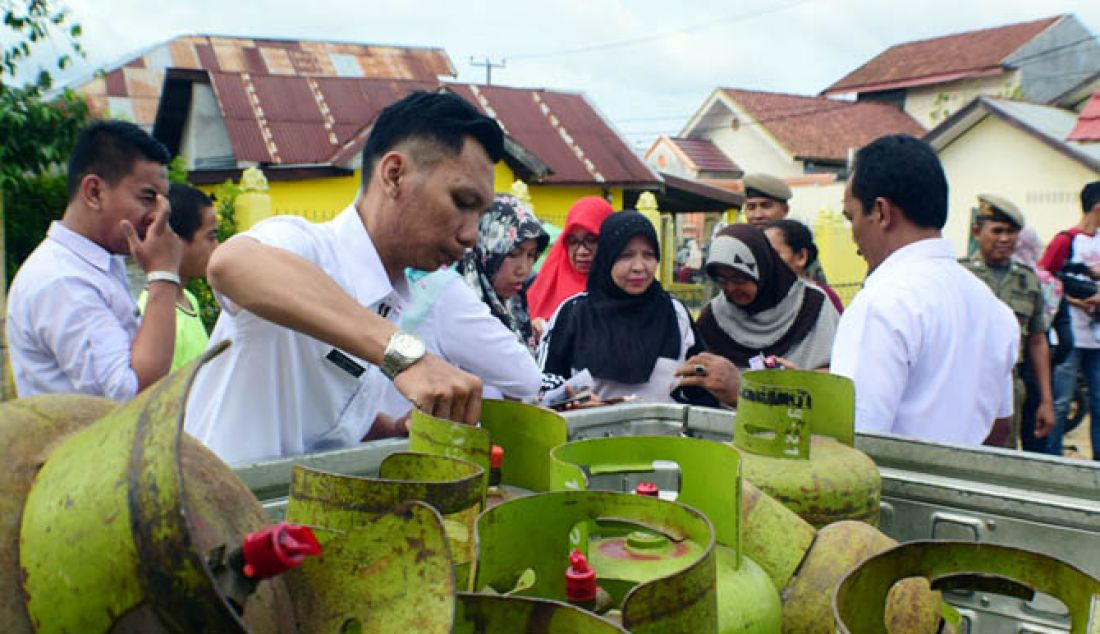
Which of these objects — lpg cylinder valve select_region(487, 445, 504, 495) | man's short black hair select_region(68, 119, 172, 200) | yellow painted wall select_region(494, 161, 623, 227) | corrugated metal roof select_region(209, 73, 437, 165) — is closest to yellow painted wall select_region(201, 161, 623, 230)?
yellow painted wall select_region(494, 161, 623, 227)

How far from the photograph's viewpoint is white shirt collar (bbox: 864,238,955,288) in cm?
261

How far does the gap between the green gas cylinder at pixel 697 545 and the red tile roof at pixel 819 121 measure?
30.1 meters

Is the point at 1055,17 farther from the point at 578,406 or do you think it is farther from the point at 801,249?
the point at 578,406

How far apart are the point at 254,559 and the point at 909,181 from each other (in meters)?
2.37

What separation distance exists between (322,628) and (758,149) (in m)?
32.8

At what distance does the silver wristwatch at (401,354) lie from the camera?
1458 mm

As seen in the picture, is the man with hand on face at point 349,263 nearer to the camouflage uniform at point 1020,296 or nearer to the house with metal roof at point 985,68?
the camouflage uniform at point 1020,296

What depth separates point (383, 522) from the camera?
0.92 meters

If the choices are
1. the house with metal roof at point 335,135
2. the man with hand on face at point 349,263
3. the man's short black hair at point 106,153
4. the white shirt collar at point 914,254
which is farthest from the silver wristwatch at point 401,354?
the house with metal roof at point 335,135

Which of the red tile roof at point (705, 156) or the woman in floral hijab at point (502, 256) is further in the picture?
the red tile roof at point (705, 156)

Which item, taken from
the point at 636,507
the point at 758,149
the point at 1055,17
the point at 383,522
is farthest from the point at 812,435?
the point at 1055,17

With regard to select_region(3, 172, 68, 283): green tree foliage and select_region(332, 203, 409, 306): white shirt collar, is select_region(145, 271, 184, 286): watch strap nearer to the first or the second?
select_region(332, 203, 409, 306): white shirt collar

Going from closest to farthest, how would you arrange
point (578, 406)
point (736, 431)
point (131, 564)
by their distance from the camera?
1. point (131, 564)
2. point (736, 431)
3. point (578, 406)

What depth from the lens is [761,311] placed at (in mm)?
4098
